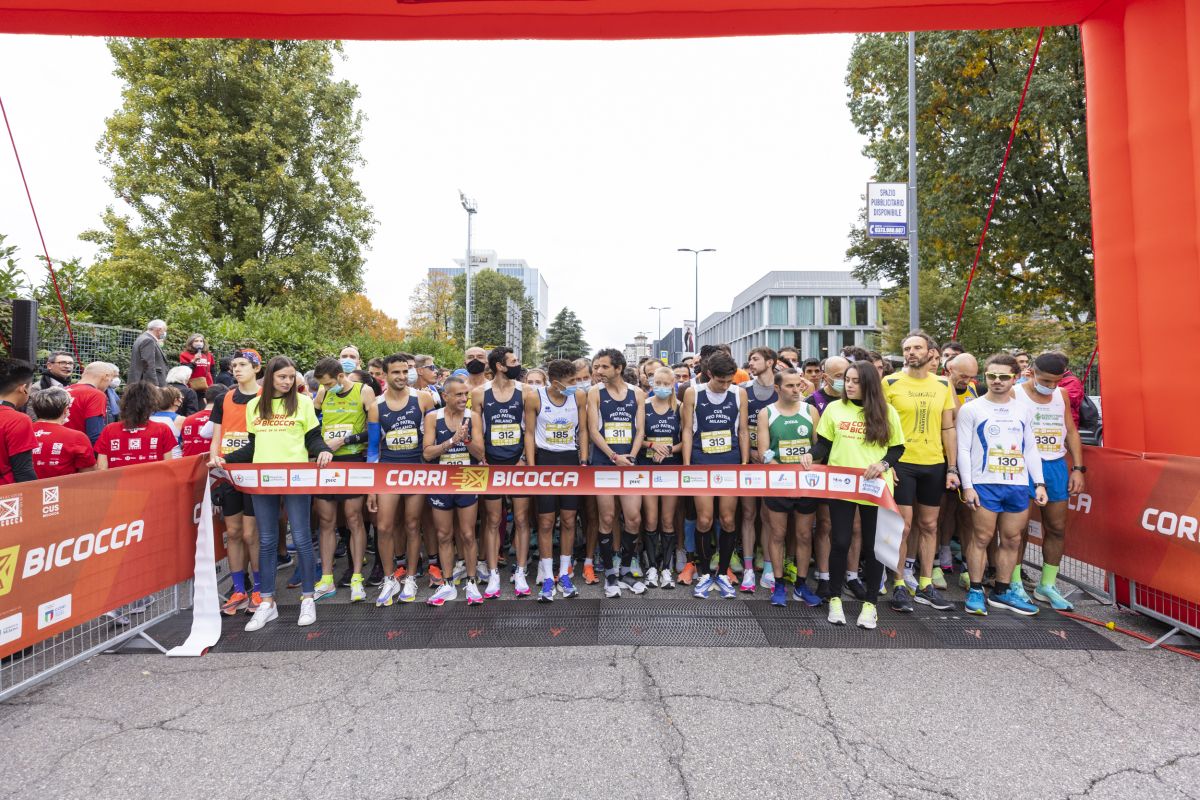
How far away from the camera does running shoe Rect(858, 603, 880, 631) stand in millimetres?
4477

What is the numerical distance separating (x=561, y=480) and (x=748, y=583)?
1.91 metres

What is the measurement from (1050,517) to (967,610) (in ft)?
3.79

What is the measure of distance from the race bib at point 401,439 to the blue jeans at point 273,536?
2.69 feet

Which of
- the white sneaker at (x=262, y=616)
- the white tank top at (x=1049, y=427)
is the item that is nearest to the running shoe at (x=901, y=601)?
the white tank top at (x=1049, y=427)

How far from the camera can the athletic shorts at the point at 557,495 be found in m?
5.30

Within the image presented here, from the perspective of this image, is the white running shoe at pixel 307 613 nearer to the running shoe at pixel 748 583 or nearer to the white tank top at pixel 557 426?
the white tank top at pixel 557 426

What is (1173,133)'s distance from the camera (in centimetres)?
449

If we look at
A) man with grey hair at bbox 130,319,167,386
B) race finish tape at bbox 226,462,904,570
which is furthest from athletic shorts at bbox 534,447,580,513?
man with grey hair at bbox 130,319,167,386

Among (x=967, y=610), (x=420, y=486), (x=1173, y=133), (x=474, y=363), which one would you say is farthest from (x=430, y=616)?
(x=1173, y=133)

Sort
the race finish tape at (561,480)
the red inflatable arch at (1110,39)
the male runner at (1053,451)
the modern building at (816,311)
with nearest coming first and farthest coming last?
the red inflatable arch at (1110,39) → the race finish tape at (561,480) → the male runner at (1053,451) → the modern building at (816,311)

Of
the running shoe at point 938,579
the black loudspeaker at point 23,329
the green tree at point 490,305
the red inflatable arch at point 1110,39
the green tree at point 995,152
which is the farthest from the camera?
the green tree at point 490,305

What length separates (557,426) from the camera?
5.38m

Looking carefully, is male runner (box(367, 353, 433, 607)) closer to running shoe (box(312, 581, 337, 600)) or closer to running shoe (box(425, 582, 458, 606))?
running shoe (box(425, 582, 458, 606))

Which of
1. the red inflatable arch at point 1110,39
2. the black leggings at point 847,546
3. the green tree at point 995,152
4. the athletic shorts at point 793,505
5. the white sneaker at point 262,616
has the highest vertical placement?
the green tree at point 995,152
